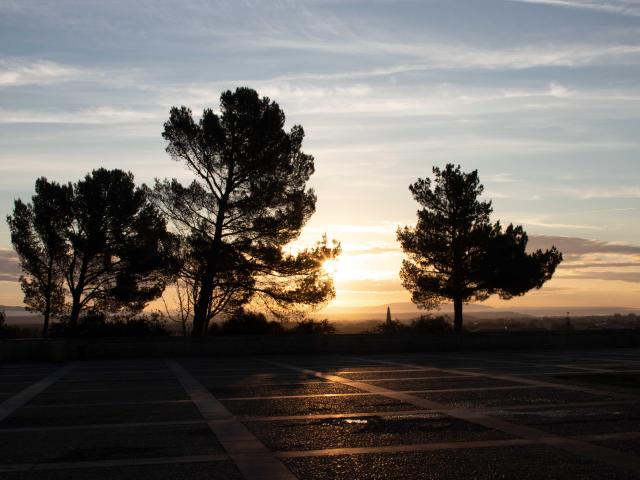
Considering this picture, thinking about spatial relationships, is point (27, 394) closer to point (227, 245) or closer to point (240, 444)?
point (240, 444)

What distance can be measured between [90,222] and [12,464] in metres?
31.5

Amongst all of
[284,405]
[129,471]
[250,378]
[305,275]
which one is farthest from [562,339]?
[129,471]

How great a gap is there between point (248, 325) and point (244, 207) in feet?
18.7

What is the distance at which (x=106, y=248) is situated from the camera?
3778 cm

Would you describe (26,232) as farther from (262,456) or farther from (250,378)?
(262,456)

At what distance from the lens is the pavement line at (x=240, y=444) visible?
24.3ft

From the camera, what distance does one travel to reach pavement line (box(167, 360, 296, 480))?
741 cm

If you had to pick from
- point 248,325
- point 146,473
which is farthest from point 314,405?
point 248,325

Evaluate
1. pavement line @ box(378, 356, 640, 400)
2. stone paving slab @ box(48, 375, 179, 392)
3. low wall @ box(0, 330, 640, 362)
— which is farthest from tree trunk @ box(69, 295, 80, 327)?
pavement line @ box(378, 356, 640, 400)

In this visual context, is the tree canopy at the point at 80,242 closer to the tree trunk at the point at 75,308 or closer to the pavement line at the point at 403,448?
the tree trunk at the point at 75,308

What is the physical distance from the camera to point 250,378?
18125 millimetres

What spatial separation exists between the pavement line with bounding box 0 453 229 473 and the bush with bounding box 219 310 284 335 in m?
24.1

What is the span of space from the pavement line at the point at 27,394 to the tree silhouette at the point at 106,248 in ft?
54.9

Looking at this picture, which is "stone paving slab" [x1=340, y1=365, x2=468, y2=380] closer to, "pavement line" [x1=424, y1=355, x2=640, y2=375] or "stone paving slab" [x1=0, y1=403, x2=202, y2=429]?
"pavement line" [x1=424, y1=355, x2=640, y2=375]
